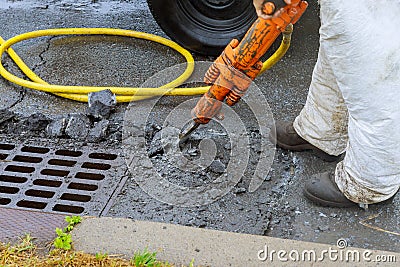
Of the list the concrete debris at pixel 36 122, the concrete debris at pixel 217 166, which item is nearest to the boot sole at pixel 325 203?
the concrete debris at pixel 217 166

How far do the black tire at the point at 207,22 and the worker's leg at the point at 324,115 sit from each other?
107 cm

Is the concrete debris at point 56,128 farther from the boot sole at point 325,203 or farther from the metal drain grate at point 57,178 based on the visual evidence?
the boot sole at point 325,203

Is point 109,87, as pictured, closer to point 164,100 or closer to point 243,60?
point 164,100

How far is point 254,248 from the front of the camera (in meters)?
2.25

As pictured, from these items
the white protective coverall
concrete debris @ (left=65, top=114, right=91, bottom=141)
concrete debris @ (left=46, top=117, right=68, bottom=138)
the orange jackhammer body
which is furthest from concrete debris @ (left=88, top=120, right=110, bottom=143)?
the white protective coverall

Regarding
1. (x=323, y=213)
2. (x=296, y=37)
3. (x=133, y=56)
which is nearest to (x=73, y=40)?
(x=133, y=56)

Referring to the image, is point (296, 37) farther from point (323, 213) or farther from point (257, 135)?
point (323, 213)

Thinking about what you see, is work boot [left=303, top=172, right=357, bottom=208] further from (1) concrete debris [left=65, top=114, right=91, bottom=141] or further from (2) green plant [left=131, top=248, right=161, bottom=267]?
(1) concrete debris [left=65, top=114, right=91, bottom=141]

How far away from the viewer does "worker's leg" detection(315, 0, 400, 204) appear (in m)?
2.22

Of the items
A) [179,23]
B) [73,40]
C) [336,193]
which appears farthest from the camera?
[73,40]

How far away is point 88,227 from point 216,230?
550 mm

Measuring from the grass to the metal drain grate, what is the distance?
394mm

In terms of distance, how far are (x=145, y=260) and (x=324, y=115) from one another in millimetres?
1220

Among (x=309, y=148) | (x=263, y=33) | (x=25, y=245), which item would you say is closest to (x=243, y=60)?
(x=263, y=33)
